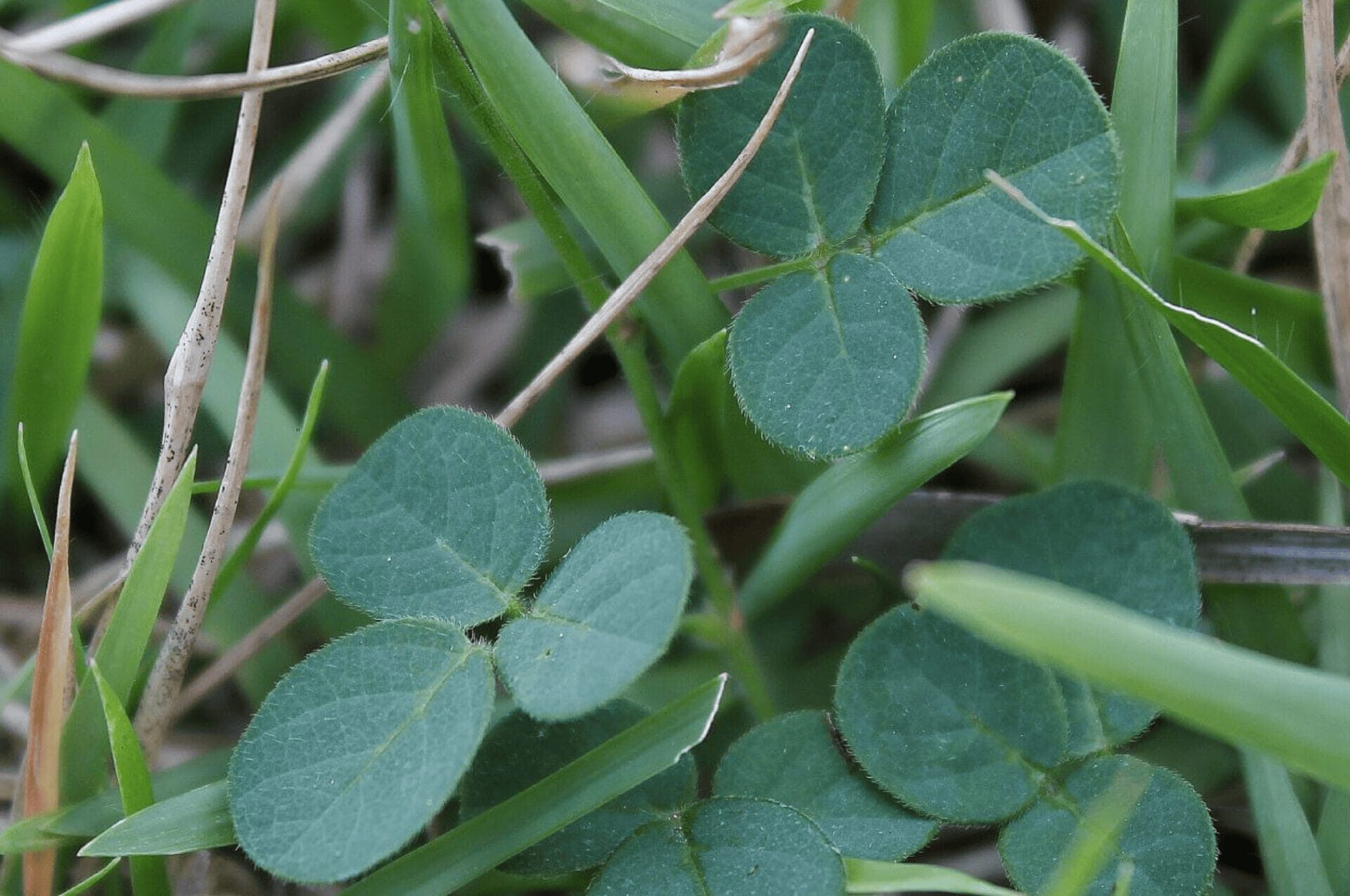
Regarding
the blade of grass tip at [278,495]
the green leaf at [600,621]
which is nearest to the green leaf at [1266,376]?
the green leaf at [600,621]

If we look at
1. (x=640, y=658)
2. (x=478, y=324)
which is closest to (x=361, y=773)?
(x=640, y=658)

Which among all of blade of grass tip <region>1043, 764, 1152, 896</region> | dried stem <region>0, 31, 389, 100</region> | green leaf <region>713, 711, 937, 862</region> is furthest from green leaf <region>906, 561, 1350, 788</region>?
dried stem <region>0, 31, 389, 100</region>

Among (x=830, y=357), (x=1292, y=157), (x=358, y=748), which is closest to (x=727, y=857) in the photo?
(x=358, y=748)

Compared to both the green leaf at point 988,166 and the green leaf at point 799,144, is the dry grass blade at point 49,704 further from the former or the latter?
the green leaf at point 988,166

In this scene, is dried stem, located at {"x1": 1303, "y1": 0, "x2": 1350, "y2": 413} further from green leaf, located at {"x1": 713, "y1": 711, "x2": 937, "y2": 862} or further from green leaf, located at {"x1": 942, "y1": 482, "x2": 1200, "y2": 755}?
green leaf, located at {"x1": 713, "y1": 711, "x2": 937, "y2": 862}

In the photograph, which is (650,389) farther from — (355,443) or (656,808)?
(355,443)
